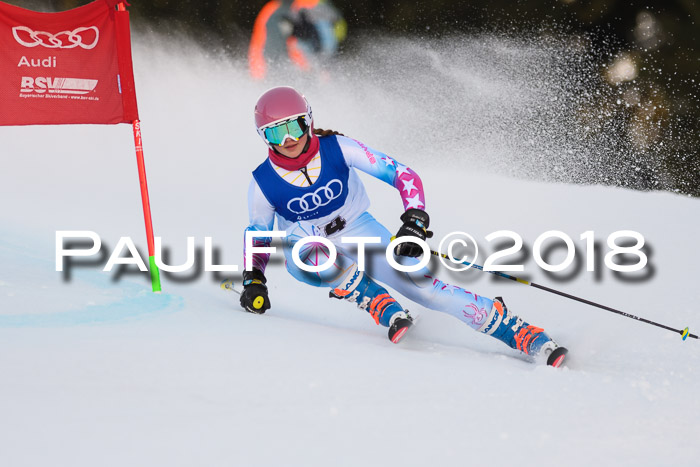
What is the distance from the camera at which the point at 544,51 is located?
8.13m

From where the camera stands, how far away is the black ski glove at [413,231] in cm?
293

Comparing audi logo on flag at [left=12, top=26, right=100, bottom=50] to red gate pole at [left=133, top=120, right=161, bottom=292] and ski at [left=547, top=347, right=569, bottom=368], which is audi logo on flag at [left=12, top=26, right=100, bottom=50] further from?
ski at [left=547, top=347, right=569, bottom=368]

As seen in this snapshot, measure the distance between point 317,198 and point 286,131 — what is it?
1.25ft

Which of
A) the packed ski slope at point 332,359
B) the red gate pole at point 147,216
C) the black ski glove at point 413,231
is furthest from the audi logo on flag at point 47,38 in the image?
the black ski glove at point 413,231

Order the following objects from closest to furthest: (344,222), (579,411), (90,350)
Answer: (579,411) < (90,350) < (344,222)

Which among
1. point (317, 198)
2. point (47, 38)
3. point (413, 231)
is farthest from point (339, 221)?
point (47, 38)

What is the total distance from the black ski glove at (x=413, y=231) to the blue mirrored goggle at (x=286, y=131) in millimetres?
643

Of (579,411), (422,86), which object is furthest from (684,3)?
(579,411)

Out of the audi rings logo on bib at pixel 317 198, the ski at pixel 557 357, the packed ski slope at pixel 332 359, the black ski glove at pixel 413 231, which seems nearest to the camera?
the packed ski slope at pixel 332 359

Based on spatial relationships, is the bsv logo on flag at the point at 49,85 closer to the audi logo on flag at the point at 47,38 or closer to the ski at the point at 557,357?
the audi logo on flag at the point at 47,38

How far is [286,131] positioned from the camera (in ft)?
10.1

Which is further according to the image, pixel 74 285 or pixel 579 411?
pixel 74 285

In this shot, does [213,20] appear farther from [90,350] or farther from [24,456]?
Result: [24,456]

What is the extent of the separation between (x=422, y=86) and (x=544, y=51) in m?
1.57
